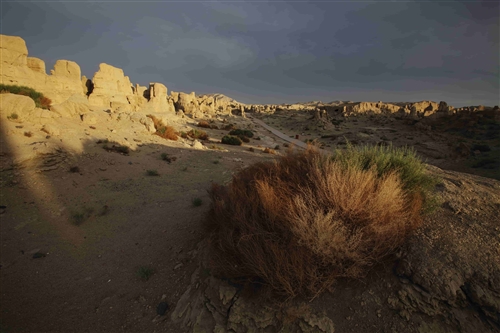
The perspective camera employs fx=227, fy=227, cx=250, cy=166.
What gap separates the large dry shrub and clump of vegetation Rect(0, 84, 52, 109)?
15.5m

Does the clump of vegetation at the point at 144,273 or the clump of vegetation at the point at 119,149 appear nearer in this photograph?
the clump of vegetation at the point at 144,273

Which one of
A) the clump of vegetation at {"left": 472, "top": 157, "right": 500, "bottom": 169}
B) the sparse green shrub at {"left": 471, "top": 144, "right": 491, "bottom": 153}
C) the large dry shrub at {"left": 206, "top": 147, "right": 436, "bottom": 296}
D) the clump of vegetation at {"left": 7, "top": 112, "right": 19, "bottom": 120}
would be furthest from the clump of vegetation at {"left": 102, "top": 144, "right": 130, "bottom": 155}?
the sparse green shrub at {"left": 471, "top": 144, "right": 491, "bottom": 153}

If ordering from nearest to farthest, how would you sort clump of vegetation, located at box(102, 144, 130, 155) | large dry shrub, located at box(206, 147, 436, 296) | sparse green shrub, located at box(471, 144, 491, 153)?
large dry shrub, located at box(206, 147, 436, 296), clump of vegetation, located at box(102, 144, 130, 155), sparse green shrub, located at box(471, 144, 491, 153)

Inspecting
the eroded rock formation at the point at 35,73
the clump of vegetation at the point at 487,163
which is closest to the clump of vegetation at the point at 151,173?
the eroded rock formation at the point at 35,73

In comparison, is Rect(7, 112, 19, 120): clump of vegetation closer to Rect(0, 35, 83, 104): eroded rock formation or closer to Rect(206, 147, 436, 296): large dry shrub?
Rect(0, 35, 83, 104): eroded rock formation

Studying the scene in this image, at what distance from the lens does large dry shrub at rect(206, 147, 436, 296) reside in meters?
2.72

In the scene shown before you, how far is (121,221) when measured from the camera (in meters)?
6.39

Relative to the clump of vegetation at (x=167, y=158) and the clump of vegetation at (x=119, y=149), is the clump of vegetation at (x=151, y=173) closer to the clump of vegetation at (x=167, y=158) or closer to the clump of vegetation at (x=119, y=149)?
the clump of vegetation at (x=167, y=158)

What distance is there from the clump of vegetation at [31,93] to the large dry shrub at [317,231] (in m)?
15.5

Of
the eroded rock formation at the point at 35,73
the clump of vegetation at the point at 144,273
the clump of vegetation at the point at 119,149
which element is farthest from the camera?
the eroded rock formation at the point at 35,73

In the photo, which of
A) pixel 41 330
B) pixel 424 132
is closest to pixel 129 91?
pixel 41 330

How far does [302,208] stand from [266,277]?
101 cm

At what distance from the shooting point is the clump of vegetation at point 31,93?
1301 cm

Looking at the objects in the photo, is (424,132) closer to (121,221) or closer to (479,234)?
(479,234)
